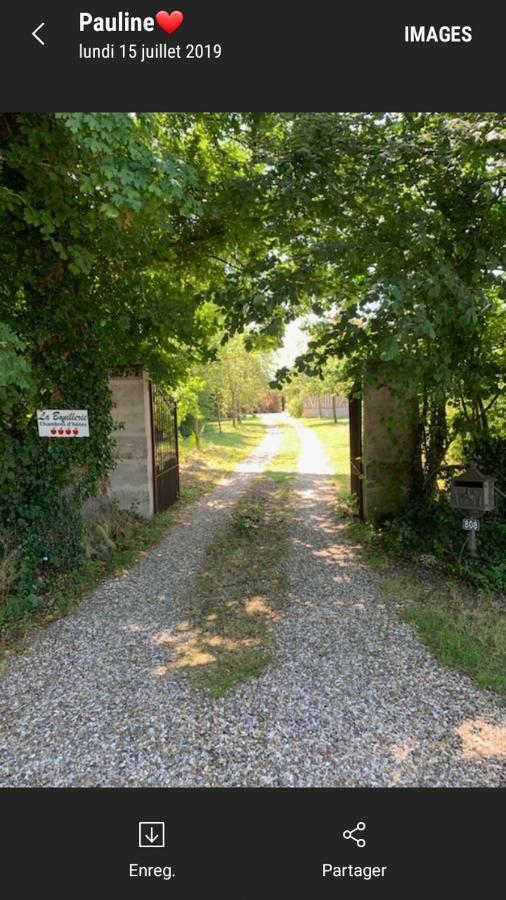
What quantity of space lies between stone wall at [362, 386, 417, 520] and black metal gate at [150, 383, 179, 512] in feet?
12.0

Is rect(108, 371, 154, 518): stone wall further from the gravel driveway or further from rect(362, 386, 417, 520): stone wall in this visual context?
rect(362, 386, 417, 520): stone wall

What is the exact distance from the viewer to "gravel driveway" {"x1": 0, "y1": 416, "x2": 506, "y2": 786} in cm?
242

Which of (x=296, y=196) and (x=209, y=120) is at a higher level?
(x=209, y=120)

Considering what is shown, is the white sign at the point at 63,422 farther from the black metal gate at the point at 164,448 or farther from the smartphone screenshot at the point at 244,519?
the black metal gate at the point at 164,448

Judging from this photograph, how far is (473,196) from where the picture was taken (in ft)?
13.3

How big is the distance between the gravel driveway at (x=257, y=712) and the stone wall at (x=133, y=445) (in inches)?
126

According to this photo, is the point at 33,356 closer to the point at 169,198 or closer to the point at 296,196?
the point at 169,198
